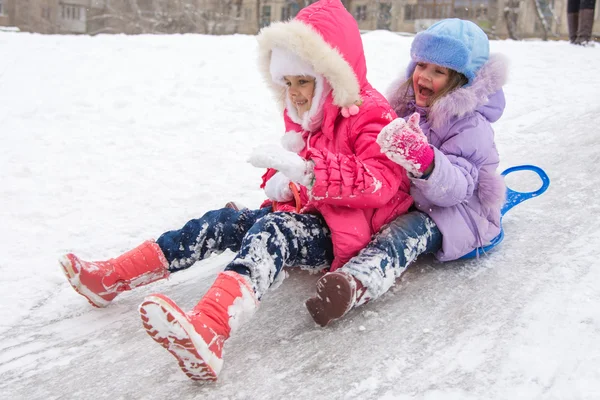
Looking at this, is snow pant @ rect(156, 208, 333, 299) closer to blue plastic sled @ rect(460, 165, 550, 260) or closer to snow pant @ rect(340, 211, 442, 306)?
snow pant @ rect(340, 211, 442, 306)

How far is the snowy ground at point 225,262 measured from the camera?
1819 mm

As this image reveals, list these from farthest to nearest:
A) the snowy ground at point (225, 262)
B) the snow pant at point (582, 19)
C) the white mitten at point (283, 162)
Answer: the snow pant at point (582, 19) → the white mitten at point (283, 162) → the snowy ground at point (225, 262)

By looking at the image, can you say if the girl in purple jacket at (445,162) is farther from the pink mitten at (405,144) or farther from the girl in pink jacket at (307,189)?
the girl in pink jacket at (307,189)

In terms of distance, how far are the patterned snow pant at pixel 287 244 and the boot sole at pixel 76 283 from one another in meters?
0.30

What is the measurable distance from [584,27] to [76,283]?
9.55 meters

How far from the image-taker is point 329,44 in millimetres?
2293

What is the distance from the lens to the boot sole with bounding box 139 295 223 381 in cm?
165

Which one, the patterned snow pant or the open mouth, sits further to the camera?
the open mouth

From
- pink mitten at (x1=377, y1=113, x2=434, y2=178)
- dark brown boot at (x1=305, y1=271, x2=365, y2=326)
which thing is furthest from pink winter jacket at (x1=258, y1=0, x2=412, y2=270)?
dark brown boot at (x1=305, y1=271, x2=365, y2=326)

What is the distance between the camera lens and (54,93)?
553cm

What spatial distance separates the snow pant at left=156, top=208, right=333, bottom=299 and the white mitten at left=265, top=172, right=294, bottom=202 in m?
0.10

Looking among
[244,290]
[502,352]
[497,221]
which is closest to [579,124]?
[497,221]

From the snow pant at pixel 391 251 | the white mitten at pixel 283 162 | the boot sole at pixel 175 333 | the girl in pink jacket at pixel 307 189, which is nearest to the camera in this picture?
the boot sole at pixel 175 333

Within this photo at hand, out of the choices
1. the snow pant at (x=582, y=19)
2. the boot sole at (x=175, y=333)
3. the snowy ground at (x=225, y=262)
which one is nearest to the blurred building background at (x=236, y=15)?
the snow pant at (x=582, y=19)
